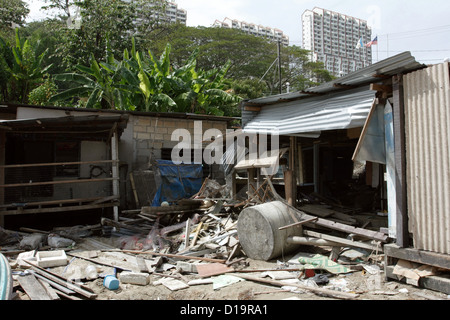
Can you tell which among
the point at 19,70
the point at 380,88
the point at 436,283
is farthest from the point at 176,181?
the point at 19,70

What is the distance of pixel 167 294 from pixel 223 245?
7.66ft

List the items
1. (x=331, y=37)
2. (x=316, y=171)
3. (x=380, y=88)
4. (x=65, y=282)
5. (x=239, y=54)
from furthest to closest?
(x=331, y=37), (x=239, y=54), (x=316, y=171), (x=65, y=282), (x=380, y=88)

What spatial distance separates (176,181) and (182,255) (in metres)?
5.22

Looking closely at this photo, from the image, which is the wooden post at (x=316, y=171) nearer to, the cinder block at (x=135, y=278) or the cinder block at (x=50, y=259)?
the cinder block at (x=135, y=278)

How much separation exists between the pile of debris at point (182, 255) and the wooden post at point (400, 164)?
0.51 meters

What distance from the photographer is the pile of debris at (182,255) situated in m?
5.26

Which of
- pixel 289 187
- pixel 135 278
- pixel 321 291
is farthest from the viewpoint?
pixel 289 187

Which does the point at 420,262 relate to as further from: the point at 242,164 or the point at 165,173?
the point at 165,173

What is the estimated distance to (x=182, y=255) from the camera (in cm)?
674

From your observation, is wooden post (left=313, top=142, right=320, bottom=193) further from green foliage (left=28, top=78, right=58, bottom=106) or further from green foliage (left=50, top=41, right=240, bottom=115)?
green foliage (left=28, top=78, right=58, bottom=106)

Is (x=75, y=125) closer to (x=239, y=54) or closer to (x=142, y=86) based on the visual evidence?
(x=142, y=86)

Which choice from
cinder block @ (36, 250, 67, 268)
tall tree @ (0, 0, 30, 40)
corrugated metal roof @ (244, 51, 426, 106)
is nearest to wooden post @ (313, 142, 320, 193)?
corrugated metal roof @ (244, 51, 426, 106)

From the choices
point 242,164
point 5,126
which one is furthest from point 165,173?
point 5,126
